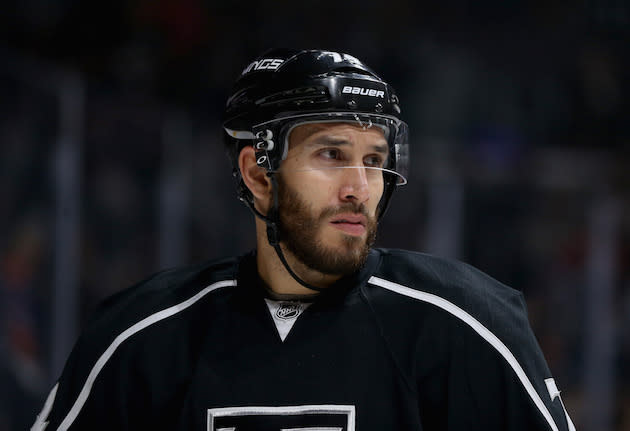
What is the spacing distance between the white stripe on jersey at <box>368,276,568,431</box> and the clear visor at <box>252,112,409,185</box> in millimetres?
239

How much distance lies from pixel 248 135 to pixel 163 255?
6.31 ft

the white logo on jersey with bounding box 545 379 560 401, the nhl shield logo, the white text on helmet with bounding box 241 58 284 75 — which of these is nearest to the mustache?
the nhl shield logo

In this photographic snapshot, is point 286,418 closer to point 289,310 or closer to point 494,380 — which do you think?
point 289,310

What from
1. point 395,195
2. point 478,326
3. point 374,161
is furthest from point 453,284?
point 395,195

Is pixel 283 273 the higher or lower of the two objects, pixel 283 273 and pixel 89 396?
the higher

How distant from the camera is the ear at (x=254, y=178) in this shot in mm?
1752

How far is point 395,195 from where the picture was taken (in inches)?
146

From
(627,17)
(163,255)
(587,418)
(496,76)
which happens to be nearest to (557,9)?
(627,17)

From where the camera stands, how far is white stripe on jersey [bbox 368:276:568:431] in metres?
1.44

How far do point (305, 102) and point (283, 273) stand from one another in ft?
1.23

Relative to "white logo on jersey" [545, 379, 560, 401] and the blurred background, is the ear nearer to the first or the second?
"white logo on jersey" [545, 379, 560, 401]

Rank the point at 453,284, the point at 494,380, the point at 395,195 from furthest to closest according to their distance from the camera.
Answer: the point at 395,195 < the point at 453,284 < the point at 494,380

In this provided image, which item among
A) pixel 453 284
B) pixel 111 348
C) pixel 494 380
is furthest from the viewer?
pixel 111 348

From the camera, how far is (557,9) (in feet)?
18.7
